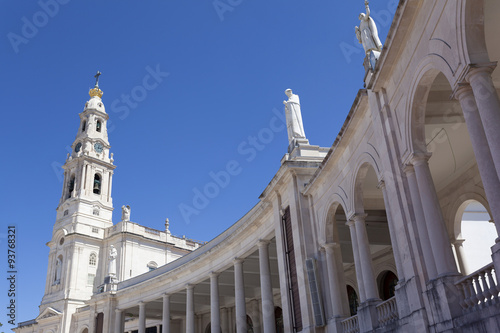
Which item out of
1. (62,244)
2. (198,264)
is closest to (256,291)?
(198,264)

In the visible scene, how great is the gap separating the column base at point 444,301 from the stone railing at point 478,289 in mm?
155

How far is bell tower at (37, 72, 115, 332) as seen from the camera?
54.2m

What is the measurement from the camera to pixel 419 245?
12.1m

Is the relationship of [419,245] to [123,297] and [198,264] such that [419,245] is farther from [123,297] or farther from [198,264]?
[123,297]

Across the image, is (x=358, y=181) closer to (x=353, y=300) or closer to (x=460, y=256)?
(x=460, y=256)

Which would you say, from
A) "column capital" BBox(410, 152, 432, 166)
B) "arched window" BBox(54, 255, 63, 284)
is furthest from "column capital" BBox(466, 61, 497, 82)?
"arched window" BBox(54, 255, 63, 284)

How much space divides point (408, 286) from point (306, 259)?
7.54 m

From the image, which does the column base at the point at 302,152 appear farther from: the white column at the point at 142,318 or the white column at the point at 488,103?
the white column at the point at 142,318

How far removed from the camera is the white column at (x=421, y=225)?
11594 millimetres

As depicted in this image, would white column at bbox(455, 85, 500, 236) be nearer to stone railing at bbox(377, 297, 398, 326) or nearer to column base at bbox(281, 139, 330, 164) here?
stone railing at bbox(377, 297, 398, 326)

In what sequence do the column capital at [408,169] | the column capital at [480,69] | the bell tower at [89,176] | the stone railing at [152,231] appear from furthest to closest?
the stone railing at [152,231], the bell tower at [89,176], the column capital at [408,169], the column capital at [480,69]

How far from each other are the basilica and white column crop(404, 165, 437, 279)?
0.03 metres

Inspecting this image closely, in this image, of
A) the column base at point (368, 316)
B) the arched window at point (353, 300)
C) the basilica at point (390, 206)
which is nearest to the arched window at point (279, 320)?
the basilica at point (390, 206)

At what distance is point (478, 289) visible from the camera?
9672 millimetres
